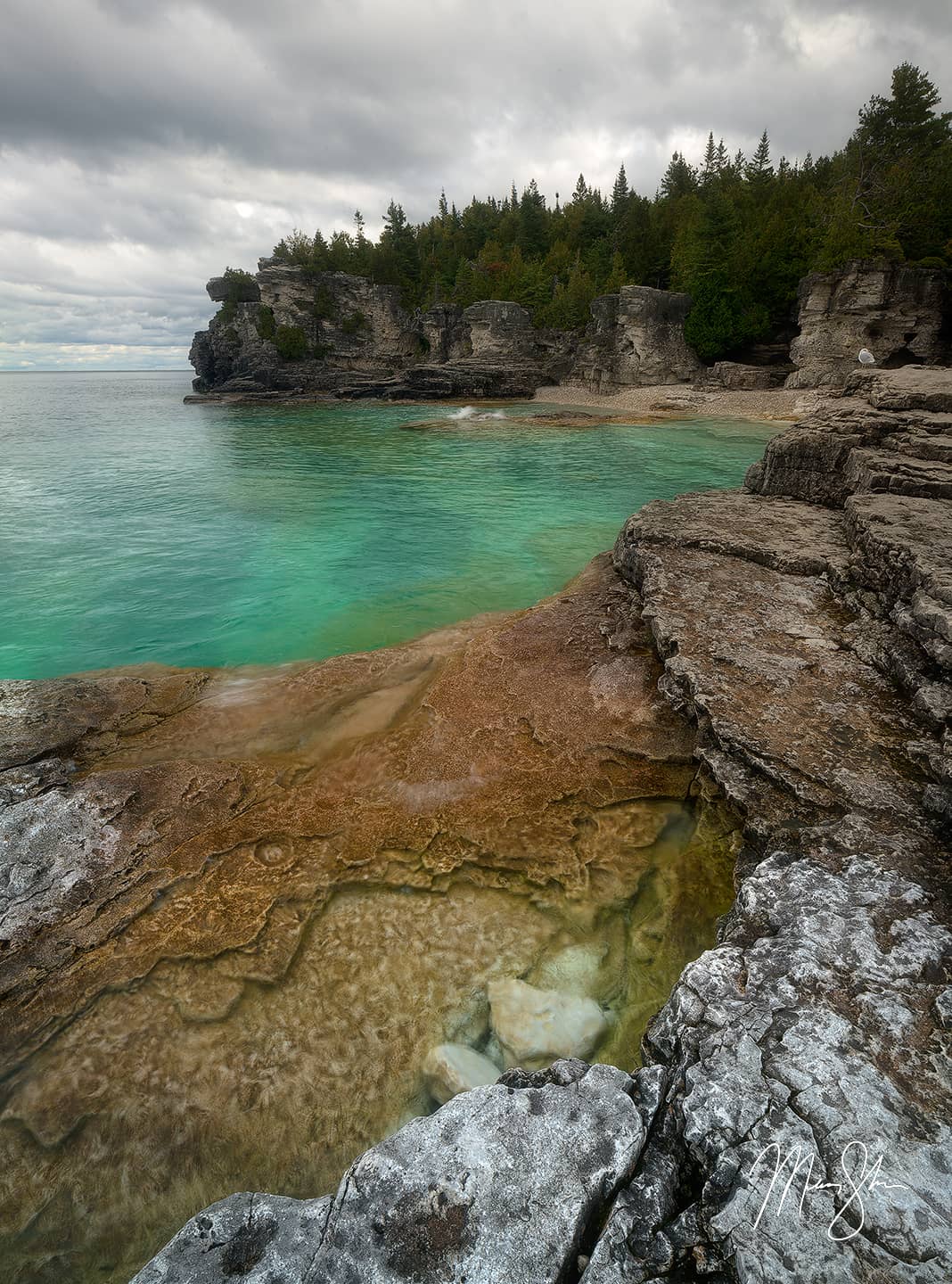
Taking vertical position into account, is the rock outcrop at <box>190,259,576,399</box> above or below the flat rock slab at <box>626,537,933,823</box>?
above

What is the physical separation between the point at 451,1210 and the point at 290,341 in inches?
2671

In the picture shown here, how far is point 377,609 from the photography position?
32.5 ft

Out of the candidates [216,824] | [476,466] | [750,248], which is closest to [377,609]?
[216,824]

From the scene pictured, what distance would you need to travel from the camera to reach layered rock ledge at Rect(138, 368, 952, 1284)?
6.18 feet

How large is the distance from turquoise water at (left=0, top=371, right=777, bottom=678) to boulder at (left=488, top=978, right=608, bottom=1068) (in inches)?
230

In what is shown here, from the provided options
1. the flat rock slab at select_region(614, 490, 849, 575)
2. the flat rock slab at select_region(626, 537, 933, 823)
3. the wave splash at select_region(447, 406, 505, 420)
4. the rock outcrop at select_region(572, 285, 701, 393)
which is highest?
the rock outcrop at select_region(572, 285, 701, 393)

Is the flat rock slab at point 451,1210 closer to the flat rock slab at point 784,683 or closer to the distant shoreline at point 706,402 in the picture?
the flat rock slab at point 784,683

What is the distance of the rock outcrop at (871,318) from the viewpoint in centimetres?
3438

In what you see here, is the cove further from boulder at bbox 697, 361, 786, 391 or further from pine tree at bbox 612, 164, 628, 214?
pine tree at bbox 612, 164, 628, 214

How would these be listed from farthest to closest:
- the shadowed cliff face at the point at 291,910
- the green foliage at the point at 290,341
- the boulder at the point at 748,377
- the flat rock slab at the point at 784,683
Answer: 1. the green foliage at the point at 290,341
2. the boulder at the point at 748,377
3. the flat rock slab at the point at 784,683
4. the shadowed cliff face at the point at 291,910

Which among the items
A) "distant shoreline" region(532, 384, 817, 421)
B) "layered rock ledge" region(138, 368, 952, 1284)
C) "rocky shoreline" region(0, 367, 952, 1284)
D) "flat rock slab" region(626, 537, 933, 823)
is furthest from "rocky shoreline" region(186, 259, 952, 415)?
"layered rock ledge" region(138, 368, 952, 1284)

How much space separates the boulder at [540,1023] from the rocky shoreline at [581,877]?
0.87ft

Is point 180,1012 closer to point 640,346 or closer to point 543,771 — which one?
point 543,771
